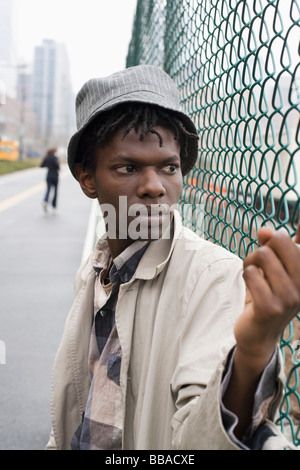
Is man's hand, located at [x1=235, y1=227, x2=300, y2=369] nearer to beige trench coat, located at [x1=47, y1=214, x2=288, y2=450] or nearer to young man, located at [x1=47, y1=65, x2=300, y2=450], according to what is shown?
young man, located at [x1=47, y1=65, x2=300, y2=450]

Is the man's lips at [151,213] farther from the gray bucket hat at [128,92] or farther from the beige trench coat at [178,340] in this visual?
the gray bucket hat at [128,92]

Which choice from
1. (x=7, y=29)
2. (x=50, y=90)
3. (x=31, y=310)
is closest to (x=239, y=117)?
(x=31, y=310)

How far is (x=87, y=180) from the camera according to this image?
1.75m

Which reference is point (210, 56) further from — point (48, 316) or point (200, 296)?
point (48, 316)

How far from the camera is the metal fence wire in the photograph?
137 cm

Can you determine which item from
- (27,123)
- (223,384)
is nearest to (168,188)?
(223,384)

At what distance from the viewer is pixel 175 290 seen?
53.3 inches

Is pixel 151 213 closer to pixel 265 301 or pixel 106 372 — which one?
pixel 106 372

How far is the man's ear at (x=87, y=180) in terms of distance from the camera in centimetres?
173

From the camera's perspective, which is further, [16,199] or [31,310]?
[16,199]

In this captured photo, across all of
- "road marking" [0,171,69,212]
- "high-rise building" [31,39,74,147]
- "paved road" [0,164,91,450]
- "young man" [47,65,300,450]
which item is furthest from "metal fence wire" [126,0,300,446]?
"high-rise building" [31,39,74,147]

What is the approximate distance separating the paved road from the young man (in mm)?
1528

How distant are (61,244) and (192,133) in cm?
769

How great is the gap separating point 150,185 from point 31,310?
423 cm
